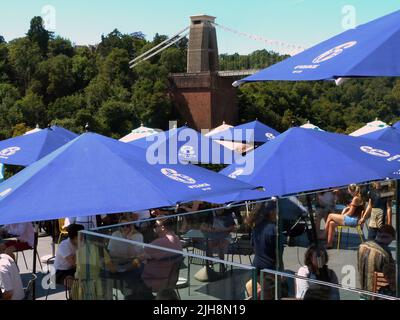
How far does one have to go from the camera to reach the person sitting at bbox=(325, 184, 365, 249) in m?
5.11

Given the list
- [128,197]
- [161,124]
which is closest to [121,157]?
[128,197]

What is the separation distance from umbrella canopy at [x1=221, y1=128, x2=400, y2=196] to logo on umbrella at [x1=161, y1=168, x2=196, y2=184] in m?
0.81

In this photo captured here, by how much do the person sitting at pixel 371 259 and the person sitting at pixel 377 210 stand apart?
0.19 m

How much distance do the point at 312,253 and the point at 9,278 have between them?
276cm

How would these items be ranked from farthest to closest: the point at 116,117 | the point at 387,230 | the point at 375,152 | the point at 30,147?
the point at 116,117 → the point at 30,147 → the point at 375,152 → the point at 387,230

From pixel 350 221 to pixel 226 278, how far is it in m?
2.34

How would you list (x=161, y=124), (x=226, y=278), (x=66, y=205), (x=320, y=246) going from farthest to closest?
(x=161, y=124) → (x=320, y=246) → (x=66, y=205) → (x=226, y=278)

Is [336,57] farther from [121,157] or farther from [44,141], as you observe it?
[44,141]

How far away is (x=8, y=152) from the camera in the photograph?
10000 mm

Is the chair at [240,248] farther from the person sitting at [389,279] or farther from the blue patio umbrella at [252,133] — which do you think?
the blue patio umbrella at [252,133]

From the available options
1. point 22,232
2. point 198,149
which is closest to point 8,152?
point 22,232

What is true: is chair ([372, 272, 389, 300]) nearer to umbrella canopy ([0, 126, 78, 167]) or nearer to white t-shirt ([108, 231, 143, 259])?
white t-shirt ([108, 231, 143, 259])

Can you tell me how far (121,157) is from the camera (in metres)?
5.26

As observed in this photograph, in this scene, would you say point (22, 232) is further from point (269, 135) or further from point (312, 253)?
point (269, 135)
